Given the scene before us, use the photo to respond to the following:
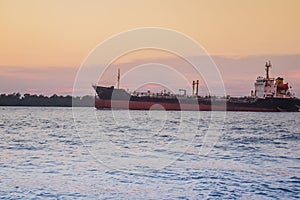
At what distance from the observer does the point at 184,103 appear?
310 feet

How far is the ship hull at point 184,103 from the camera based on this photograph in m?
86.6

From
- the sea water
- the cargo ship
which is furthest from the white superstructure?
the sea water

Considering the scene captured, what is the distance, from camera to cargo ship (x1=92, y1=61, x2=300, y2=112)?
8688cm

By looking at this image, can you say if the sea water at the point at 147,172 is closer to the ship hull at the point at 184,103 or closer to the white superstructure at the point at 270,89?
the ship hull at the point at 184,103

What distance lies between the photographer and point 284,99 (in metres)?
102

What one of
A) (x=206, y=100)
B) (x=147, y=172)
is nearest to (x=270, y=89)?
(x=206, y=100)

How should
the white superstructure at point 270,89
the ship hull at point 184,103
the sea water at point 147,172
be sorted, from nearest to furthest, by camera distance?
1. the sea water at point 147,172
2. the ship hull at point 184,103
3. the white superstructure at point 270,89

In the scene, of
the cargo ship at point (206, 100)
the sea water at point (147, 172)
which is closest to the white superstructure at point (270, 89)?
the cargo ship at point (206, 100)

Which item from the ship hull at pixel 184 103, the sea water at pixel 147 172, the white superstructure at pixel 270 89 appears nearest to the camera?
the sea water at pixel 147 172

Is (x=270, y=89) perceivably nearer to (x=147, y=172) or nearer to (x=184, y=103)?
(x=184, y=103)

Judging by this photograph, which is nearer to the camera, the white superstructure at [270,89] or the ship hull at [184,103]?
the ship hull at [184,103]

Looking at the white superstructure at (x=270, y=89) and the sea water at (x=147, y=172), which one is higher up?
the white superstructure at (x=270, y=89)

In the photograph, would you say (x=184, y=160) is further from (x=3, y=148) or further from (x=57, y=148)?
(x=3, y=148)

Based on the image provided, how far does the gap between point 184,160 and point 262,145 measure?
8338 mm
